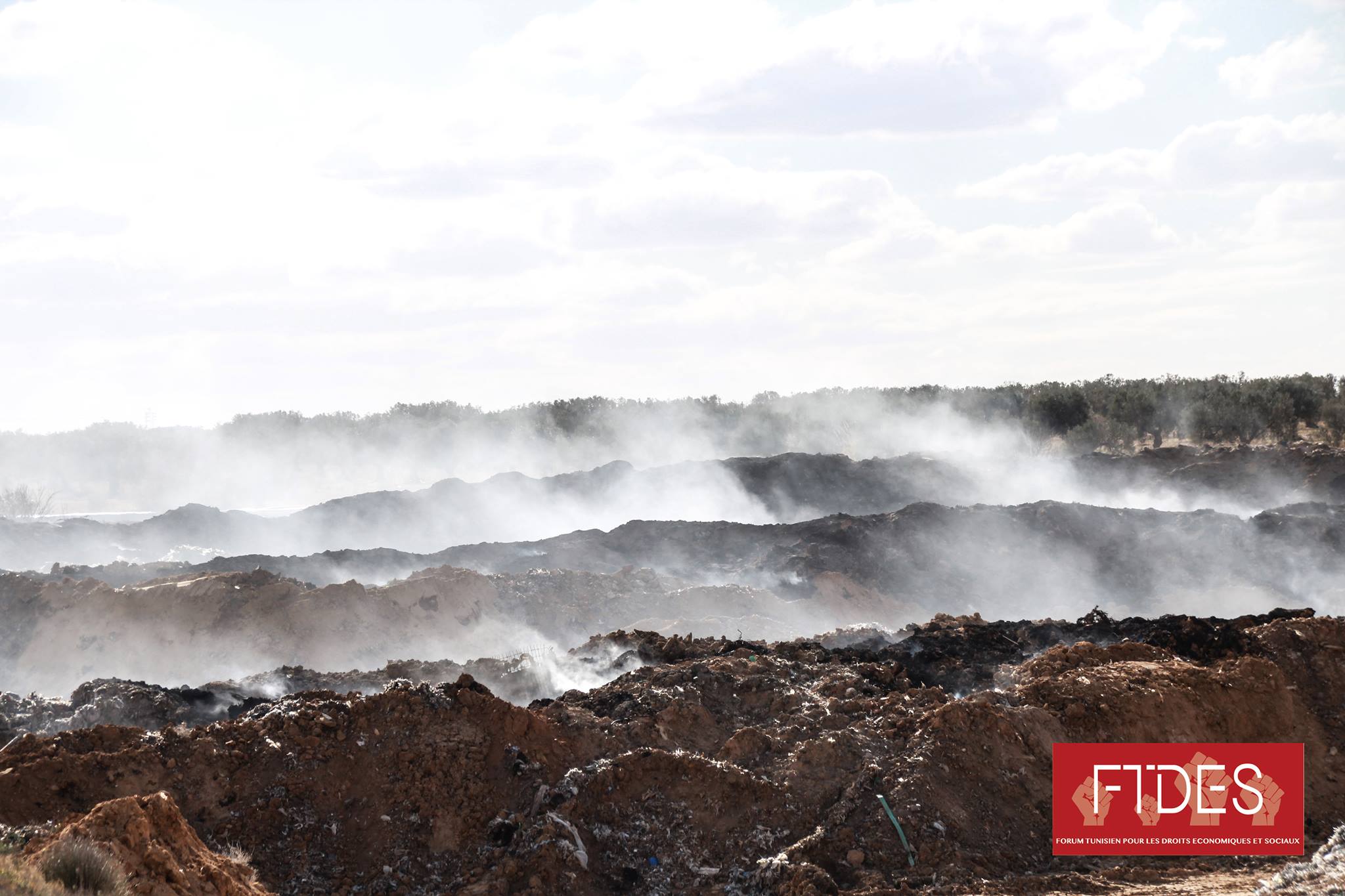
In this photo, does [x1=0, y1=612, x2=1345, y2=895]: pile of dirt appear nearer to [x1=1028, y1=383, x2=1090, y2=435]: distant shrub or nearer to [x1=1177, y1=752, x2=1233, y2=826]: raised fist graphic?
[x1=1177, y1=752, x2=1233, y2=826]: raised fist graphic

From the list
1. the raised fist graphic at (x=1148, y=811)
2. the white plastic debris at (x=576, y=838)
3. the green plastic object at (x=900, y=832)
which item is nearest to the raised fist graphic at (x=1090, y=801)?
the raised fist graphic at (x=1148, y=811)

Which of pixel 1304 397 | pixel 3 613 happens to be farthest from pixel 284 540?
pixel 1304 397

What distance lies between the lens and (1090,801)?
9.11 meters

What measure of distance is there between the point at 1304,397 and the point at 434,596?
36.2 meters

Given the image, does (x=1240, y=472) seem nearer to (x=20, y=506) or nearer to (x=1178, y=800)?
(x=1178, y=800)

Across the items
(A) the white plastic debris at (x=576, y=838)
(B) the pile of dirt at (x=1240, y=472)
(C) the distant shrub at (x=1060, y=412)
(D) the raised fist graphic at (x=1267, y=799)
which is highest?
(C) the distant shrub at (x=1060, y=412)

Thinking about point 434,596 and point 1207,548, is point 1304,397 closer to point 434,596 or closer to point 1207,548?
point 1207,548

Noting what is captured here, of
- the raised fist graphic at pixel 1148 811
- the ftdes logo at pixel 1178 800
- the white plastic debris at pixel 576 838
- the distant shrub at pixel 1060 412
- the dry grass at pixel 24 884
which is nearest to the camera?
the dry grass at pixel 24 884

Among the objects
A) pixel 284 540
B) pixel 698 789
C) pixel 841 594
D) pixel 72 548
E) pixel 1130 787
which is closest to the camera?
pixel 698 789

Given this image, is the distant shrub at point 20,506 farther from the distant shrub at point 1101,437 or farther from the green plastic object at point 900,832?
the green plastic object at point 900,832

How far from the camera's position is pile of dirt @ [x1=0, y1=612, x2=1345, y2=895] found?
799 cm

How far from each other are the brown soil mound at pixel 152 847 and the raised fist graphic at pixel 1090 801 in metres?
6.37

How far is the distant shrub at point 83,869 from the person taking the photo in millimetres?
5113

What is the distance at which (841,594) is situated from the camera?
2348 centimetres
